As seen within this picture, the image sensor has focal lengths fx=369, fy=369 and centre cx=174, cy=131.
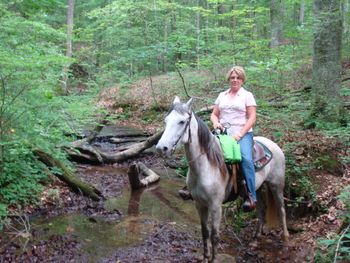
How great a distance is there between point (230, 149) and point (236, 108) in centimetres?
65

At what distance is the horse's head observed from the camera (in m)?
4.40

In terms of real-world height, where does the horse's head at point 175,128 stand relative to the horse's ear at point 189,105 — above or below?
below

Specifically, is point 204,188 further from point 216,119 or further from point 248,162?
point 216,119

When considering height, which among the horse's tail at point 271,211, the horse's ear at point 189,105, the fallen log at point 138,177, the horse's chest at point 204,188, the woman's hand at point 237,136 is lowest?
the fallen log at point 138,177

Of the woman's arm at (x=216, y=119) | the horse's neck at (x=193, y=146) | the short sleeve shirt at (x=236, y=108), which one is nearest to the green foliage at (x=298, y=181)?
the short sleeve shirt at (x=236, y=108)

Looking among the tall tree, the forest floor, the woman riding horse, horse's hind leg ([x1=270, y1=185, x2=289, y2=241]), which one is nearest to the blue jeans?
the woman riding horse

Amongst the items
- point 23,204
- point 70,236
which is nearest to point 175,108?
point 70,236

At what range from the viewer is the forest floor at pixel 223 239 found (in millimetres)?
5617

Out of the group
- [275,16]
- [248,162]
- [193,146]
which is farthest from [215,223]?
[275,16]

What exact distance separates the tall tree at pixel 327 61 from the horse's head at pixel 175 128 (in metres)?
5.21

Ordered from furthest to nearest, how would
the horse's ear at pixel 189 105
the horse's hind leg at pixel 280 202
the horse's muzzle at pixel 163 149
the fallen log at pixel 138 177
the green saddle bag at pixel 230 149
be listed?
the fallen log at pixel 138 177 → the horse's hind leg at pixel 280 202 → the green saddle bag at pixel 230 149 → the horse's ear at pixel 189 105 → the horse's muzzle at pixel 163 149

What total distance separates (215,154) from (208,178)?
37cm

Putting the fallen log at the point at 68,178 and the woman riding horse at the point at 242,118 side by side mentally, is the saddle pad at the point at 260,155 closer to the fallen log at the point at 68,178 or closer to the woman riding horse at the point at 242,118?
the woman riding horse at the point at 242,118

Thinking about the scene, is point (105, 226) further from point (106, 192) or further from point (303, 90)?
point (303, 90)
